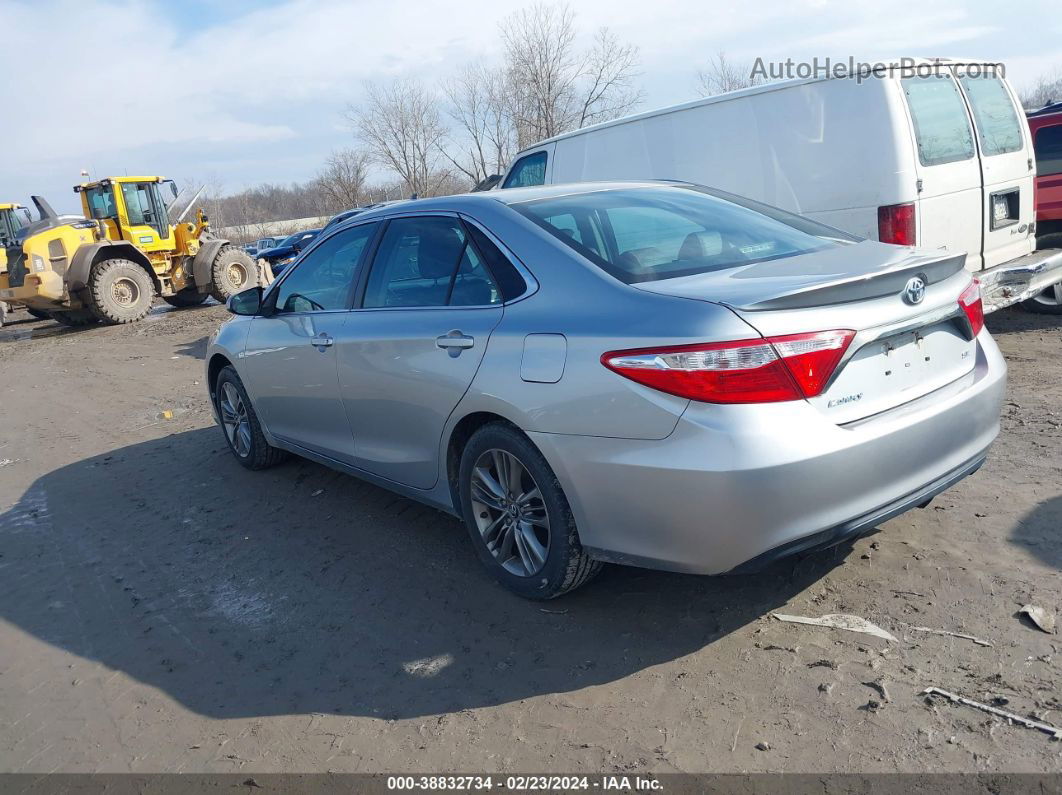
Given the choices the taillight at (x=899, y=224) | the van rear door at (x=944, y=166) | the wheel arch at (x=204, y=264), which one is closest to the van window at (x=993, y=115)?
the van rear door at (x=944, y=166)

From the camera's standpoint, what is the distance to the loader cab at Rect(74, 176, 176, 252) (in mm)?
17531

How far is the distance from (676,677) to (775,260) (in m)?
1.60

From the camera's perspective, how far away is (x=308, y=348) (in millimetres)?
4613

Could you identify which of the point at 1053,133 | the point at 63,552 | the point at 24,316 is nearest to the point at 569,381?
the point at 63,552

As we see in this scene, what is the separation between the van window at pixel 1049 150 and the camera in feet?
26.3

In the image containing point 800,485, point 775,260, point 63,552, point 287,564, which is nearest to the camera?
point 800,485

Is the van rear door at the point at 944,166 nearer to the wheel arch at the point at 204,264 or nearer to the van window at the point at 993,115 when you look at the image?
the van window at the point at 993,115

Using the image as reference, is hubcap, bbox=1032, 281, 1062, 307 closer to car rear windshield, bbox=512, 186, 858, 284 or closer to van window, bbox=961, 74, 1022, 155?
van window, bbox=961, 74, 1022, 155

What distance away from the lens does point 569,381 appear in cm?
299

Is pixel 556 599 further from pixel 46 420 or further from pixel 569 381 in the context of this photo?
pixel 46 420

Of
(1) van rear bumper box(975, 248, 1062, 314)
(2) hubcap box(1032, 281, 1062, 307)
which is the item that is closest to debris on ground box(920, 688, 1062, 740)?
(1) van rear bumper box(975, 248, 1062, 314)

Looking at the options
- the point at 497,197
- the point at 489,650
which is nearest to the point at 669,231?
the point at 497,197

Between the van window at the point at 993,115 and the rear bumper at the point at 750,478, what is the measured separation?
4.34 m

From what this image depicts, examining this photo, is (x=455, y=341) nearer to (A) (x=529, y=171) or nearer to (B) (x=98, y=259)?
(A) (x=529, y=171)
